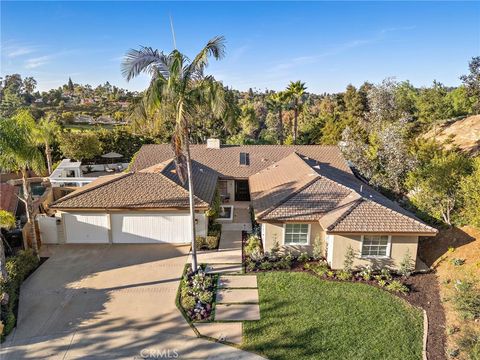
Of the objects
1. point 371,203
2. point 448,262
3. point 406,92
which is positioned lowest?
point 448,262

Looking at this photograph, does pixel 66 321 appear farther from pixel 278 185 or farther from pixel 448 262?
pixel 448 262

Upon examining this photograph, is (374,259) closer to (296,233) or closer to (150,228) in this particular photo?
(296,233)

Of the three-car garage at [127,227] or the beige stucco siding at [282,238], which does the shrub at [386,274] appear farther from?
the three-car garage at [127,227]

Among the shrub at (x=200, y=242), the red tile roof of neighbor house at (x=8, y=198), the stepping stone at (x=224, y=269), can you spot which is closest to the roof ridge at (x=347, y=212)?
the stepping stone at (x=224, y=269)

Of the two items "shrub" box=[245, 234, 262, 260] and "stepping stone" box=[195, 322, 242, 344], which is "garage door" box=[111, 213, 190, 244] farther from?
"stepping stone" box=[195, 322, 242, 344]

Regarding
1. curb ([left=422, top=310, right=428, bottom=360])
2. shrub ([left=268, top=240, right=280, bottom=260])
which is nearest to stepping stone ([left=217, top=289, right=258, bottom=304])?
shrub ([left=268, top=240, right=280, bottom=260])

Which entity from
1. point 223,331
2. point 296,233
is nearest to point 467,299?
point 296,233

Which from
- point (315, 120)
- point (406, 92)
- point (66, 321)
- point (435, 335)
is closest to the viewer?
point (435, 335)

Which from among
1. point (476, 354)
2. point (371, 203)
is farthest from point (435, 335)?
point (371, 203)

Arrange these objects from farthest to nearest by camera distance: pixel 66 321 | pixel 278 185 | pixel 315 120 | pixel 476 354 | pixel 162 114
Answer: pixel 315 120 < pixel 278 185 < pixel 162 114 < pixel 66 321 < pixel 476 354
